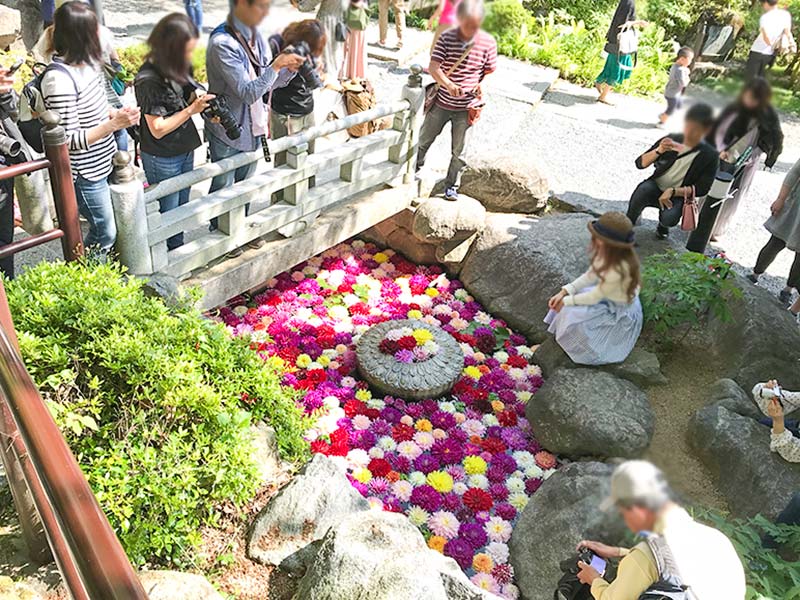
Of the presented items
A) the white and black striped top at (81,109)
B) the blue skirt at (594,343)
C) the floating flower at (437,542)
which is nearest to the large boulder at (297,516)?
the floating flower at (437,542)

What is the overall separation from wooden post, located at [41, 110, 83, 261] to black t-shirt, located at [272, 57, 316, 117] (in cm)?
137

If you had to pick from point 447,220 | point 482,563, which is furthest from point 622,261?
point 447,220

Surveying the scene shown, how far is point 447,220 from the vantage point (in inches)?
216

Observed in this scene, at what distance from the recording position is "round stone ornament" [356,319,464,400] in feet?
15.2

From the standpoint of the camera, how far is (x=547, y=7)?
1012 mm

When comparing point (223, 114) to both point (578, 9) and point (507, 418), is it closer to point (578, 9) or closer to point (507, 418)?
point (578, 9)

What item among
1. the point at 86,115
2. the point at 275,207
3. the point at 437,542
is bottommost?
the point at 437,542

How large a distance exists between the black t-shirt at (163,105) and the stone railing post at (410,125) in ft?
6.90

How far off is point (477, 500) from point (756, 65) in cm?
379

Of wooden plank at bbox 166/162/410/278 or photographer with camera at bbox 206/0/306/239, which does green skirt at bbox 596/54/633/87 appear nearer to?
photographer with camera at bbox 206/0/306/239

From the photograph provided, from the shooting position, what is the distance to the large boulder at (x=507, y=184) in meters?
5.82

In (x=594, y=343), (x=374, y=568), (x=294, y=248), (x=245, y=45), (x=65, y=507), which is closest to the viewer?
(x=65, y=507)

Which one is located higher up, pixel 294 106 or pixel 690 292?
pixel 294 106

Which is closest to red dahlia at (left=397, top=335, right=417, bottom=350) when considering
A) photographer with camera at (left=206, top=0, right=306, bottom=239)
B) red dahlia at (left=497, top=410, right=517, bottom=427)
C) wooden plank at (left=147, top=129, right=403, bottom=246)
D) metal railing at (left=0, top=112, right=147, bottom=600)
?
red dahlia at (left=497, top=410, right=517, bottom=427)
